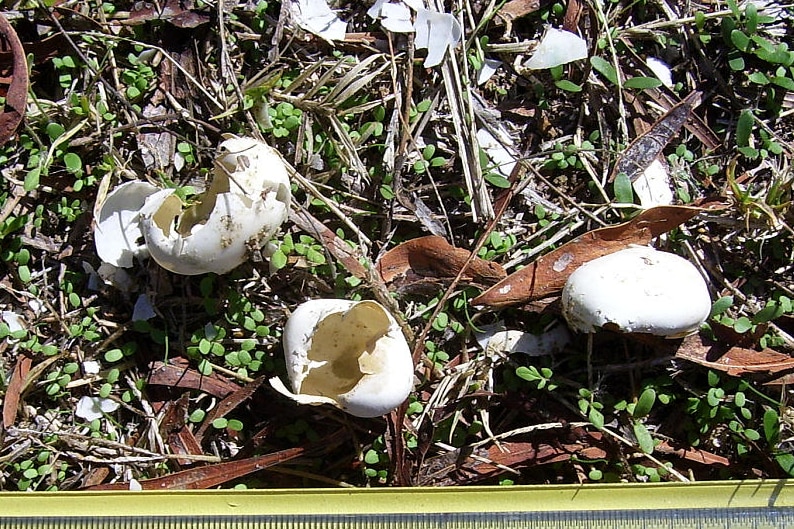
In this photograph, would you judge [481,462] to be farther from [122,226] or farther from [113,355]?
[122,226]

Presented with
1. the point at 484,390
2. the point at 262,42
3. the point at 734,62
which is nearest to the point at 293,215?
the point at 262,42

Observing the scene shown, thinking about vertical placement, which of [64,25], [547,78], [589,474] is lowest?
[589,474]

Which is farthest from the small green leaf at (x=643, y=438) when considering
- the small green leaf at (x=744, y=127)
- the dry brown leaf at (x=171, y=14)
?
the dry brown leaf at (x=171, y=14)

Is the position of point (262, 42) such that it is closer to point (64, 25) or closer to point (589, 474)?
point (64, 25)

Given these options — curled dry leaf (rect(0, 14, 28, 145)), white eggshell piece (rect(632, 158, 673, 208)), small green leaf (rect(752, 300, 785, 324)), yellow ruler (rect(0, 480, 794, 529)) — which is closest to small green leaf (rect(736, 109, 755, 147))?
white eggshell piece (rect(632, 158, 673, 208))

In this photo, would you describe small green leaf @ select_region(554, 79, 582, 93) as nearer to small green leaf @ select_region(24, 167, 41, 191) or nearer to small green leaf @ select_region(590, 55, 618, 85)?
small green leaf @ select_region(590, 55, 618, 85)

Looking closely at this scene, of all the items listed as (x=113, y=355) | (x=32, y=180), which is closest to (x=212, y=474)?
(x=113, y=355)
